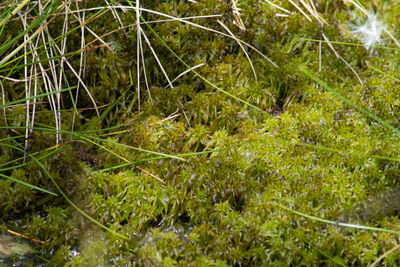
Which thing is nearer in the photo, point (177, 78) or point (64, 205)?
point (64, 205)

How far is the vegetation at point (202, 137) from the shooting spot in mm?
2361

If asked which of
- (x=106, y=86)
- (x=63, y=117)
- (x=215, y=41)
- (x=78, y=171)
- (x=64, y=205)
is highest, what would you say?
(x=215, y=41)

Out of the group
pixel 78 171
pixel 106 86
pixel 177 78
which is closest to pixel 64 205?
pixel 78 171

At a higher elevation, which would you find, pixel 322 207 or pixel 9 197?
pixel 322 207

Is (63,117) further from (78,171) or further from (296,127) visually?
(296,127)

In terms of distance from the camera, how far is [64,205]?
2719 millimetres

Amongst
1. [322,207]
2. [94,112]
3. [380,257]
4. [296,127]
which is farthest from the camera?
[94,112]

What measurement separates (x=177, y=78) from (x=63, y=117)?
0.96 m

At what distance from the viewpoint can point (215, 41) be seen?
3.41m

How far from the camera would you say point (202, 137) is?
2.99m

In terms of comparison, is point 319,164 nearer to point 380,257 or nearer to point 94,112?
point 380,257

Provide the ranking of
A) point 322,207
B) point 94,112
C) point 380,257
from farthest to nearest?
point 94,112 < point 322,207 < point 380,257

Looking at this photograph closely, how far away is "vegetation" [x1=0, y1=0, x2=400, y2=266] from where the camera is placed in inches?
93.0

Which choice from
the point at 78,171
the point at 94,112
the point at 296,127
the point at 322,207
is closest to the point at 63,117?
the point at 94,112
